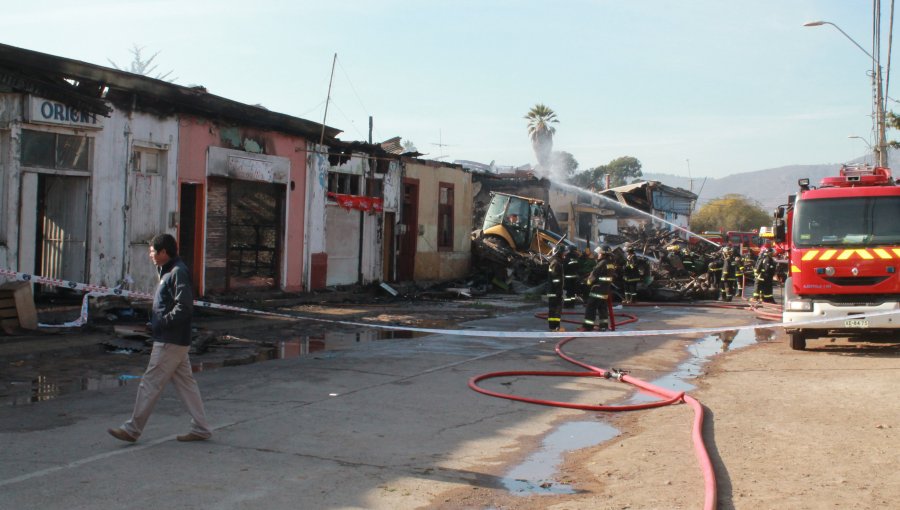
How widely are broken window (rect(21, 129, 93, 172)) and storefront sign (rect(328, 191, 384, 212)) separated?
25.9 feet

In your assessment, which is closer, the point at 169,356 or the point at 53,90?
the point at 169,356

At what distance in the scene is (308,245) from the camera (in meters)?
21.2

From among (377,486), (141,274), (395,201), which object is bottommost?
(377,486)

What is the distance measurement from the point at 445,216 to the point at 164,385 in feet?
68.9

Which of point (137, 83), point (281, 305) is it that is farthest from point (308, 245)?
point (137, 83)

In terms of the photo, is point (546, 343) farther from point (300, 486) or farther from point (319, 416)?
point (300, 486)

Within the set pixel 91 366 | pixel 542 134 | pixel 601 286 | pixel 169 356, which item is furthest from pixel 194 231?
pixel 542 134

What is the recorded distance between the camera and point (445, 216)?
27516 mm

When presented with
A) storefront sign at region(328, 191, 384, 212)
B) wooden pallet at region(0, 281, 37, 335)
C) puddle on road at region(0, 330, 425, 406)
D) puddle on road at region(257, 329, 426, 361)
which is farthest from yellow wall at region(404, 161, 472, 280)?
wooden pallet at region(0, 281, 37, 335)

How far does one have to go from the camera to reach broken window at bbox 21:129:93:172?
13.9 meters

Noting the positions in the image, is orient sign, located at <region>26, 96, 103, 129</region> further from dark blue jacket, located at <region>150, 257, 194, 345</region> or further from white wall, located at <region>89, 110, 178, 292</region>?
dark blue jacket, located at <region>150, 257, 194, 345</region>

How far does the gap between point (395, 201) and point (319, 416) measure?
17.3 meters

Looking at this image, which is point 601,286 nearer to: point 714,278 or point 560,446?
point 560,446

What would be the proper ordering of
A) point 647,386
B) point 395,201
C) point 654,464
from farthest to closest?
1. point 395,201
2. point 647,386
3. point 654,464
